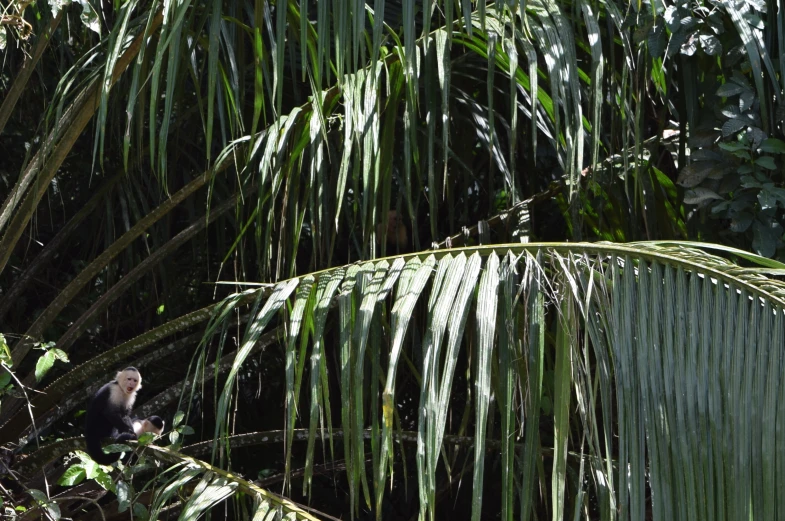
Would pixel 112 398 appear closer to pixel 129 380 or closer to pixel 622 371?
pixel 129 380

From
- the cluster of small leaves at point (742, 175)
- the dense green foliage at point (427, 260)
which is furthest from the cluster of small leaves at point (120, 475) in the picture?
the cluster of small leaves at point (742, 175)

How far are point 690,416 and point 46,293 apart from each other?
3.02m

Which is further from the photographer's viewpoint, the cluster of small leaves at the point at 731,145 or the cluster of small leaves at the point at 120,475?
the cluster of small leaves at the point at 731,145

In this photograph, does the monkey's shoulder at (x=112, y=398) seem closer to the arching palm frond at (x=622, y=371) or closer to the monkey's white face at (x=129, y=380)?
the monkey's white face at (x=129, y=380)

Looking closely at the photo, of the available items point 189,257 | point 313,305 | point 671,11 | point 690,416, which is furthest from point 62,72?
point 690,416

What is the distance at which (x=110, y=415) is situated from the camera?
2.73 meters

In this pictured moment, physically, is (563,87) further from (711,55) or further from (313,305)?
(313,305)

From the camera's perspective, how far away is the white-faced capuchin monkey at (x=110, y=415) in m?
2.72

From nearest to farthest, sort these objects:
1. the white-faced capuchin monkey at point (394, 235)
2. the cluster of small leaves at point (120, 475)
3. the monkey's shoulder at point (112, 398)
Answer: the cluster of small leaves at point (120, 475) < the monkey's shoulder at point (112, 398) < the white-faced capuchin monkey at point (394, 235)

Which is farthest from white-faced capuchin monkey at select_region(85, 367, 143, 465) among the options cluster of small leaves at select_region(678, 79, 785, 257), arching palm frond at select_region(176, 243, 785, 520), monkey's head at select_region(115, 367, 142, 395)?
cluster of small leaves at select_region(678, 79, 785, 257)

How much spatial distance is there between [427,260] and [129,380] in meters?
1.27

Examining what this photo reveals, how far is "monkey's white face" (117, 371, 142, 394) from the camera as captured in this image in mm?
2766

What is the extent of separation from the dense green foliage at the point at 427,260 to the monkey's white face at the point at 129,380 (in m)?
0.03

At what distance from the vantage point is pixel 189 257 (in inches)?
149
